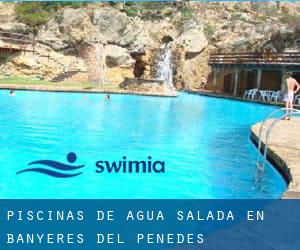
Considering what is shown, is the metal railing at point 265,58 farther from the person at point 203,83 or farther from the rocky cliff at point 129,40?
the person at point 203,83

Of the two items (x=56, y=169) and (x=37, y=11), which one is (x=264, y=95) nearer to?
(x=56, y=169)

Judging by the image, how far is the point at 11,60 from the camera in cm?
2700

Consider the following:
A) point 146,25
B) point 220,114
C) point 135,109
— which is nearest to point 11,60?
point 146,25

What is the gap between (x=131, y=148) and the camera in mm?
9328

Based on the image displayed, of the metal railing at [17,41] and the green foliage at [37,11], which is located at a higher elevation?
the green foliage at [37,11]

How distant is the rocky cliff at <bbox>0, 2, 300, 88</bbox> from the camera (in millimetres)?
27094

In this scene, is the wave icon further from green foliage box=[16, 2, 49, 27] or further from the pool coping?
green foliage box=[16, 2, 49, 27]

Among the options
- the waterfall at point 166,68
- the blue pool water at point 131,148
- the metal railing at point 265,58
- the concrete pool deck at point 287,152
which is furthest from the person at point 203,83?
the concrete pool deck at point 287,152

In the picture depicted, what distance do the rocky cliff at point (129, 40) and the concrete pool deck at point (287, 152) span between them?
49.6 feet

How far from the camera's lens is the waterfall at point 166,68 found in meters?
25.4

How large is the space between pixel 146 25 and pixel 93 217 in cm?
2774
